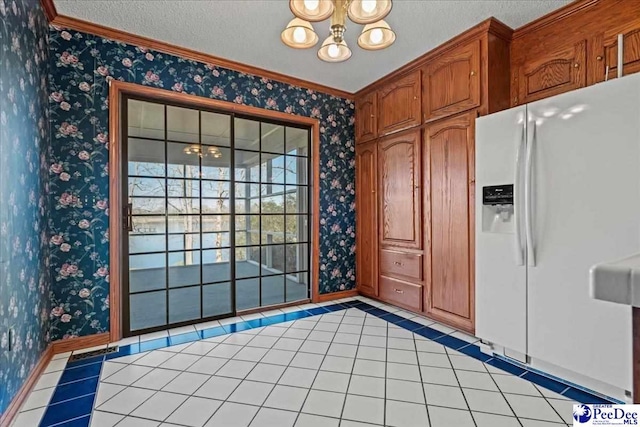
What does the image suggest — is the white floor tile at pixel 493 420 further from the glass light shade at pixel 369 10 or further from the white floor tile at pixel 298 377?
the glass light shade at pixel 369 10

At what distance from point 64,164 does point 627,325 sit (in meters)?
3.84

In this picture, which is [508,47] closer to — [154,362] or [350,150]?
[350,150]

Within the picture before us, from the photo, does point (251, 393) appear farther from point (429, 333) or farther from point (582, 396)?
point (582, 396)

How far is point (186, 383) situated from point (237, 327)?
102 centimetres

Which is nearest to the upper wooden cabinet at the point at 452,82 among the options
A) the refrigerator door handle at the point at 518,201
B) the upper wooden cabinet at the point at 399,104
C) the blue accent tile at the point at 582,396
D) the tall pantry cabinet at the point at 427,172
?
the tall pantry cabinet at the point at 427,172

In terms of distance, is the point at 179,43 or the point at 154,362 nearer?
the point at 154,362

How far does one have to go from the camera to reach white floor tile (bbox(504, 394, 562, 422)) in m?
1.68

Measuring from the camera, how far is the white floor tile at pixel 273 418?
5.43 ft

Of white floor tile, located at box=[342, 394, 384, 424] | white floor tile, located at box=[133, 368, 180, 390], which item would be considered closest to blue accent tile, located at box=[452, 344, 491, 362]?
white floor tile, located at box=[342, 394, 384, 424]

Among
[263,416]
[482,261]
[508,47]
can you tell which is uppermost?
[508,47]

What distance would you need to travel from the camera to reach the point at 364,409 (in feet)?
5.81

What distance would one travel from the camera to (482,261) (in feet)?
7.94

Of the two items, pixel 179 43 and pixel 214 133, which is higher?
pixel 179 43

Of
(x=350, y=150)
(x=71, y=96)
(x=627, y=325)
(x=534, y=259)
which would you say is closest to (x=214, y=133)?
(x=71, y=96)
